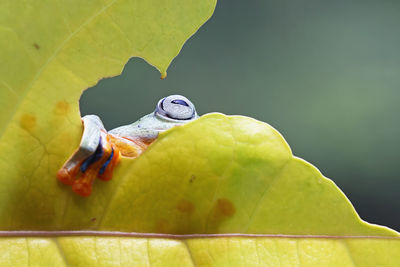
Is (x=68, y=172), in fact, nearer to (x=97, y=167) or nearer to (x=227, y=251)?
(x=97, y=167)

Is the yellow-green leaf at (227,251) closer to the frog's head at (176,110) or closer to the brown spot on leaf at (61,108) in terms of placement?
the brown spot on leaf at (61,108)

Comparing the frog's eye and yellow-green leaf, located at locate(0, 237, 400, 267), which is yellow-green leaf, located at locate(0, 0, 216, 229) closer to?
yellow-green leaf, located at locate(0, 237, 400, 267)

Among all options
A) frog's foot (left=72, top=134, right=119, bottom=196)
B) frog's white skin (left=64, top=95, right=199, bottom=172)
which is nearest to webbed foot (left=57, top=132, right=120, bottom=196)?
frog's foot (left=72, top=134, right=119, bottom=196)

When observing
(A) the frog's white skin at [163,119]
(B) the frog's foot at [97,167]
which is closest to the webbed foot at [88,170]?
(B) the frog's foot at [97,167]

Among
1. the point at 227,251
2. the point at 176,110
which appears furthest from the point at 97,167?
the point at 176,110

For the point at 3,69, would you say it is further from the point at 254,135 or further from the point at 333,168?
the point at 333,168

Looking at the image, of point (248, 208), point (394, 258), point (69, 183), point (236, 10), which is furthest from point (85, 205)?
point (236, 10)

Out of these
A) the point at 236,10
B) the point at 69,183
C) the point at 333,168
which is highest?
the point at 69,183
